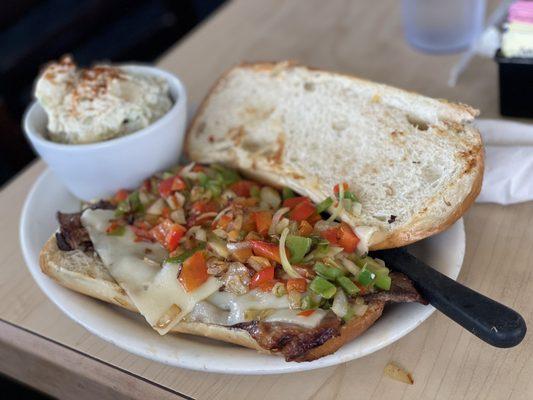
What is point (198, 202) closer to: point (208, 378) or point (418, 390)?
point (208, 378)

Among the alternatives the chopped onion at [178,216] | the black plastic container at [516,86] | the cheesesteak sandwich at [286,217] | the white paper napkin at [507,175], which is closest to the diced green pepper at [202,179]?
the cheesesteak sandwich at [286,217]

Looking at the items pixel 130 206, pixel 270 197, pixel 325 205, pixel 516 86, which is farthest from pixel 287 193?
pixel 516 86

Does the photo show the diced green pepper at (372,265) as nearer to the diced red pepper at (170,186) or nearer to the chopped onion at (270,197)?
the chopped onion at (270,197)

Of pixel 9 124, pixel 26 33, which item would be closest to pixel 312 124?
pixel 9 124

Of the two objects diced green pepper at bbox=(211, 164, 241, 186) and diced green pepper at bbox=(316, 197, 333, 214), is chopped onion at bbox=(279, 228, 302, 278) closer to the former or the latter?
diced green pepper at bbox=(316, 197, 333, 214)

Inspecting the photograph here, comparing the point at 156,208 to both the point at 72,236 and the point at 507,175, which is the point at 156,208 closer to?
the point at 72,236

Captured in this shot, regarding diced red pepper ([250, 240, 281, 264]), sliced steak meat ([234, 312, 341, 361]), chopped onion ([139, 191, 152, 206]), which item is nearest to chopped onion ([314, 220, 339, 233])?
diced red pepper ([250, 240, 281, 264])

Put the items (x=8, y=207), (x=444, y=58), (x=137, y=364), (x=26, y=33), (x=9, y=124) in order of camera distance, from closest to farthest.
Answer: (x=137, y=364) → (x=8, y=207) → (x=444, y=58) → (x=9, y=124) → (x=26, y=33)
